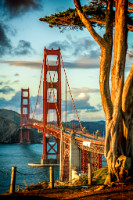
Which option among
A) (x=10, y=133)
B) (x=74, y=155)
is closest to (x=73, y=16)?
(x=74, y=155)

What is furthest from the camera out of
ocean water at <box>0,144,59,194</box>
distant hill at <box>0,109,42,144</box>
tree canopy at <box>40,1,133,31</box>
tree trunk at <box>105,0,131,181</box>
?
distant hill at <box>0,109,42,144</box>

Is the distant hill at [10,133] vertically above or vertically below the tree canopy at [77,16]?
below

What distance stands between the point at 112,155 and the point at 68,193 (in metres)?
2.31

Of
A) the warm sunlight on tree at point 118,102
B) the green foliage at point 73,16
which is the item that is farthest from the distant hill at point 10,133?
the warm sunlight on tree at point 118,102

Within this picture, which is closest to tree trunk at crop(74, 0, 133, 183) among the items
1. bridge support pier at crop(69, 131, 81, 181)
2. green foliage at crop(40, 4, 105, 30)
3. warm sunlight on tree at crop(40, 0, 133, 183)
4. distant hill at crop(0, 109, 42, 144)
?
warm sunlight on tree at crop(40, 0, 133, 183)

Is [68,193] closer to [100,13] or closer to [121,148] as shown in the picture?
[121,148]

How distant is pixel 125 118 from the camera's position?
1166 centimetres

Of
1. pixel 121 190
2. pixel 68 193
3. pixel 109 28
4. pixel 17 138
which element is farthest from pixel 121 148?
pixel 17 138

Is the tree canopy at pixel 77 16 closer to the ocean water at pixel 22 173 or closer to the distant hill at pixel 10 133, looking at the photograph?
the ocean water at pixel 22 173

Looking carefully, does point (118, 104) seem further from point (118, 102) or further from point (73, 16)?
point (73, 16)

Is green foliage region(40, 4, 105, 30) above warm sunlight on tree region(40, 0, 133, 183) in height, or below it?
above

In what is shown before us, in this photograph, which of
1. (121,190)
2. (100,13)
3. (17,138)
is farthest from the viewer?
(17,138)

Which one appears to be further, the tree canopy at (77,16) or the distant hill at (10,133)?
the distant hill at (10,133)

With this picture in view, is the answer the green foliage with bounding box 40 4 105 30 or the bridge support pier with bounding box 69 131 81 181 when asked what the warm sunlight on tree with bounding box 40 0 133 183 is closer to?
the green foliage with bounding box 40 4 105 30
